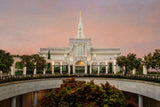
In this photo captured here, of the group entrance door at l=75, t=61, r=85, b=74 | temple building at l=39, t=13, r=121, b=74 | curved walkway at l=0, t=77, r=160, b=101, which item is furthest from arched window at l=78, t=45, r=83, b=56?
curved walkway at l=0, t=77, r=160, b=101

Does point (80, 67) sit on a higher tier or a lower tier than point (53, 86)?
higher

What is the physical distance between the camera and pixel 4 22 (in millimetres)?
35469

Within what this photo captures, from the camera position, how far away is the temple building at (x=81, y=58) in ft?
171

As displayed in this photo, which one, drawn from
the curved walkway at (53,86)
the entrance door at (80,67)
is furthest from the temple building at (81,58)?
the curved walkway at (53,86)

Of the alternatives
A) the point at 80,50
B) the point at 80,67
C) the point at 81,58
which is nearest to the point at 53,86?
the point at 81,58

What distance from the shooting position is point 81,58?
175ft

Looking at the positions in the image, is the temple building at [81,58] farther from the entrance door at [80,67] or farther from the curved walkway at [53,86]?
the curved walkway at [53,86]

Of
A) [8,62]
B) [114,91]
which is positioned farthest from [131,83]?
[8,62]

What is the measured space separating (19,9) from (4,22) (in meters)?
6.18

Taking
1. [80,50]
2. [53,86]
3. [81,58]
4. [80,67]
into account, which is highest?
[80,50]

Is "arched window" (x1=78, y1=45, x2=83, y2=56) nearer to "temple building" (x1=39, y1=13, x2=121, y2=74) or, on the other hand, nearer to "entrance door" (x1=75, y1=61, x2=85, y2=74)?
"temple building" (x1=39, y1=13, x2=121, y2=74)

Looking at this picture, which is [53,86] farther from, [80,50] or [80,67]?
[80,50]

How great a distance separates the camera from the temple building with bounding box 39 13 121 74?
52266mm

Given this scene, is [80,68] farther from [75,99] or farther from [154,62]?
[75,99]
